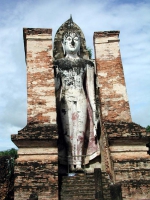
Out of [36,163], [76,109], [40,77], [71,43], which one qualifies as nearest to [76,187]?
[36,163]

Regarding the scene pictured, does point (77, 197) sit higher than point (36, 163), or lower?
lower

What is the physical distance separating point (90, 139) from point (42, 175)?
239 cm

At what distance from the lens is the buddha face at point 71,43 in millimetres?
9492

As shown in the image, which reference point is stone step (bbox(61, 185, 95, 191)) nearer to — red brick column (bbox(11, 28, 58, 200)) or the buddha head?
red brick column (bbox(11, 28, 58, 200))

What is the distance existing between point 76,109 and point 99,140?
1.19 m

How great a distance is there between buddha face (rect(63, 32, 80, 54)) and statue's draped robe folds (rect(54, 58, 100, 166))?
431 mm

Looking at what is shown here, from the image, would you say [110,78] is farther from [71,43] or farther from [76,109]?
[71,43]

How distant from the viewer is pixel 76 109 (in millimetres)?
8648

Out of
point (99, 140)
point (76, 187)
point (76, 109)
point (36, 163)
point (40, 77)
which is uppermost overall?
point (40, 77)

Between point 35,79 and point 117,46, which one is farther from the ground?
point 117,46

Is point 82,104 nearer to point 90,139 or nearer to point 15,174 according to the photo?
point 90,139

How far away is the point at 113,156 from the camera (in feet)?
23.8

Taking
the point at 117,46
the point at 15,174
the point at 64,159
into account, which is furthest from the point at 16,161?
the point at 117,46

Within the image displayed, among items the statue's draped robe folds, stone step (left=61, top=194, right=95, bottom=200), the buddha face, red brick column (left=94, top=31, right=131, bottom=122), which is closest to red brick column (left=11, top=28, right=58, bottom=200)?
stone step (left=61, top=194, right=95, bottom=200)
